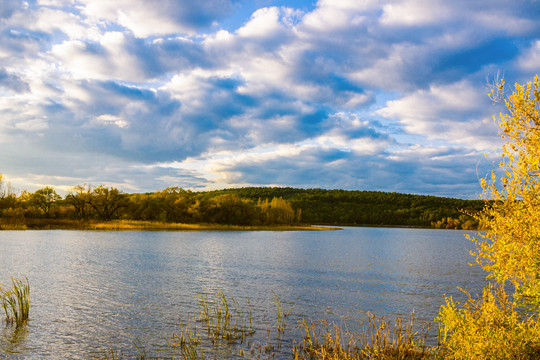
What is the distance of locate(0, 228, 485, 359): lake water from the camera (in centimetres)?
1820

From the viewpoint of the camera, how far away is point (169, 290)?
96.8ft

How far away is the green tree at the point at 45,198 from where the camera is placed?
108438 millimetres

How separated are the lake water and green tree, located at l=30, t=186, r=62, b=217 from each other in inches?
2449

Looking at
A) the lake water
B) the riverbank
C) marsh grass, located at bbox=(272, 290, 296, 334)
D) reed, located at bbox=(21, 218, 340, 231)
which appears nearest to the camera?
the lake water

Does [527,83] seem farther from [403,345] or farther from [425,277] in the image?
[425,277]

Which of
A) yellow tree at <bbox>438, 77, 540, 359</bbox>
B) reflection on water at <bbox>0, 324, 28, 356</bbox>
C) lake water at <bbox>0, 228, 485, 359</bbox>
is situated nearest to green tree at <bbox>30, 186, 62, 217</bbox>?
lake water at <bbox>0, 228, 485, 359</bbox>

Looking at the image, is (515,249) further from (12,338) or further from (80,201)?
(80,201)

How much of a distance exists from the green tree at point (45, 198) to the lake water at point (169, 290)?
6221cm

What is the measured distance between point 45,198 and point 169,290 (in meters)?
98.5

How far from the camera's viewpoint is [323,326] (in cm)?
→ 2066

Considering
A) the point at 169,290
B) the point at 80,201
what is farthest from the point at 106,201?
the point at 169,290

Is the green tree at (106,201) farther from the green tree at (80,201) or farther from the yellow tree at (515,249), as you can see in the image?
the yellow tree at (515,249)

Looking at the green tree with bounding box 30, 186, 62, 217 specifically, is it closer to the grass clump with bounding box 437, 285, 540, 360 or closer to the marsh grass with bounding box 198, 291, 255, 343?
the marsh grass with bounding box 198, 291, 255, 343

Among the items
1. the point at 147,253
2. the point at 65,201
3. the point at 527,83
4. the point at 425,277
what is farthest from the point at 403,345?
the point at 65,201
